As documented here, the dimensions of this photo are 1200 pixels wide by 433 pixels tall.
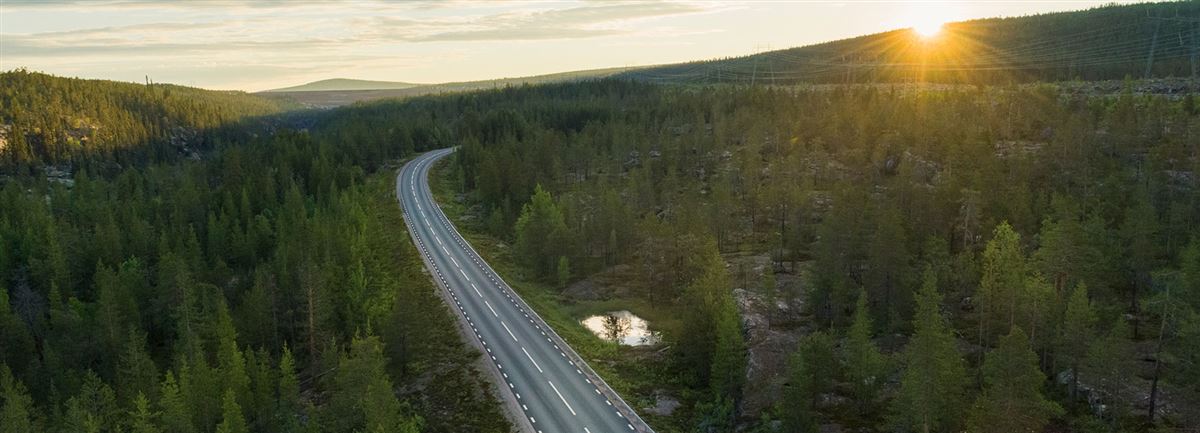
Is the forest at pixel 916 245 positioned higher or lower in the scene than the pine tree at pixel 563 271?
higher

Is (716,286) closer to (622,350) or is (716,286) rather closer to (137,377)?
(622,350)

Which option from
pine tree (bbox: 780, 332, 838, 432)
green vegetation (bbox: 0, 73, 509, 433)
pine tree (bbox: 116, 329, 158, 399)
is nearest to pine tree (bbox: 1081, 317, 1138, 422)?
pine tree (bbox: 780, 332, 838, 432)

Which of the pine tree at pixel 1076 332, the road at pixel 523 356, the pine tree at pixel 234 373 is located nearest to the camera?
the pine tree at pixel 1076 332

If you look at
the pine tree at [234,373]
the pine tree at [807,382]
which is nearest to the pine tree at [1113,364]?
the pine tree at [807,382]

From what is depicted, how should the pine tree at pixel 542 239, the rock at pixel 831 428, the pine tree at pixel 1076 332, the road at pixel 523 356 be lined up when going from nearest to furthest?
the pine tree at pixel 1076 332
the rock at pixel 831 428
the road at pixel 523 356
the pine tree at pixel 542 239

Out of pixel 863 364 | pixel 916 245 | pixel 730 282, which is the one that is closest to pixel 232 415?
pixel 863 364

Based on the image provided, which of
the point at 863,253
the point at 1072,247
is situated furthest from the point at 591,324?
the point at 1072,247

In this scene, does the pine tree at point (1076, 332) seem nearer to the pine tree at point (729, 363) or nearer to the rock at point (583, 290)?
the pine tree at point (729, 363)

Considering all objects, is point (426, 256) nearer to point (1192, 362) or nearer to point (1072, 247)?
point (1072, 247)
